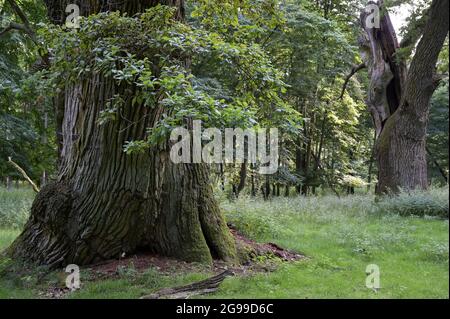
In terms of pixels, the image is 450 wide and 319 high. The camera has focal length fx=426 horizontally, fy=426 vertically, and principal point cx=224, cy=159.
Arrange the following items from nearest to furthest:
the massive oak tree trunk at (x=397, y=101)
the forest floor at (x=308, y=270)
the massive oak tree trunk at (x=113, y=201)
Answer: the forest floor at (x=308, y=270)
the massive oak tree trunk at (x=113, y=201)
the massive oak tree trunk at (x=397, y=101)

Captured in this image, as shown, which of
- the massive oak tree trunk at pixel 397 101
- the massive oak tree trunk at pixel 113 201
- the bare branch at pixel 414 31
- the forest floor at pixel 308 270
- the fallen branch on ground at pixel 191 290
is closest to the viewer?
the fallen branch on ground at pixel 191 290

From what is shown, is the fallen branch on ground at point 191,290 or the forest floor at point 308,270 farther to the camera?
the forest floor at point 308,270

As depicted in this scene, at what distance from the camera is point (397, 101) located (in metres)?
15.1

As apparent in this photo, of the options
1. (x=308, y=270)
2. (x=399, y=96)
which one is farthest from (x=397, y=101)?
(x=308, y=270)

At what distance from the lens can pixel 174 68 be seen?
4859 mm

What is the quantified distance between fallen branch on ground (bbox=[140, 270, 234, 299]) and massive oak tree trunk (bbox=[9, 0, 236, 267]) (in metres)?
1.09

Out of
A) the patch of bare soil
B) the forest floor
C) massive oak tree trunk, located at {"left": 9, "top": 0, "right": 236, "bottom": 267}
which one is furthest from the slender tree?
massive oak tree trunk, located at {"left": 9, "top": 0, "right": 236, "bottom": 267}

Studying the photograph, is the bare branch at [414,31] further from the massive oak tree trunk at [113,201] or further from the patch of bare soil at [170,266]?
the patch of bare soil at [170,266]

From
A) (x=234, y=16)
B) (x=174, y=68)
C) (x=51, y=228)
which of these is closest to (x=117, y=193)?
(x=51, y=228)

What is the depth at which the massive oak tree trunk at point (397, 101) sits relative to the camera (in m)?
11.2

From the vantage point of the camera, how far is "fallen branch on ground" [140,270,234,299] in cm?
491

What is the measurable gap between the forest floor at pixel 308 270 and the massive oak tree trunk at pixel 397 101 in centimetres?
402

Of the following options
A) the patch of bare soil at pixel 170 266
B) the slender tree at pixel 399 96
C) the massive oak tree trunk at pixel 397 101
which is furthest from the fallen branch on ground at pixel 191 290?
the slender tree at pixel 399 96
